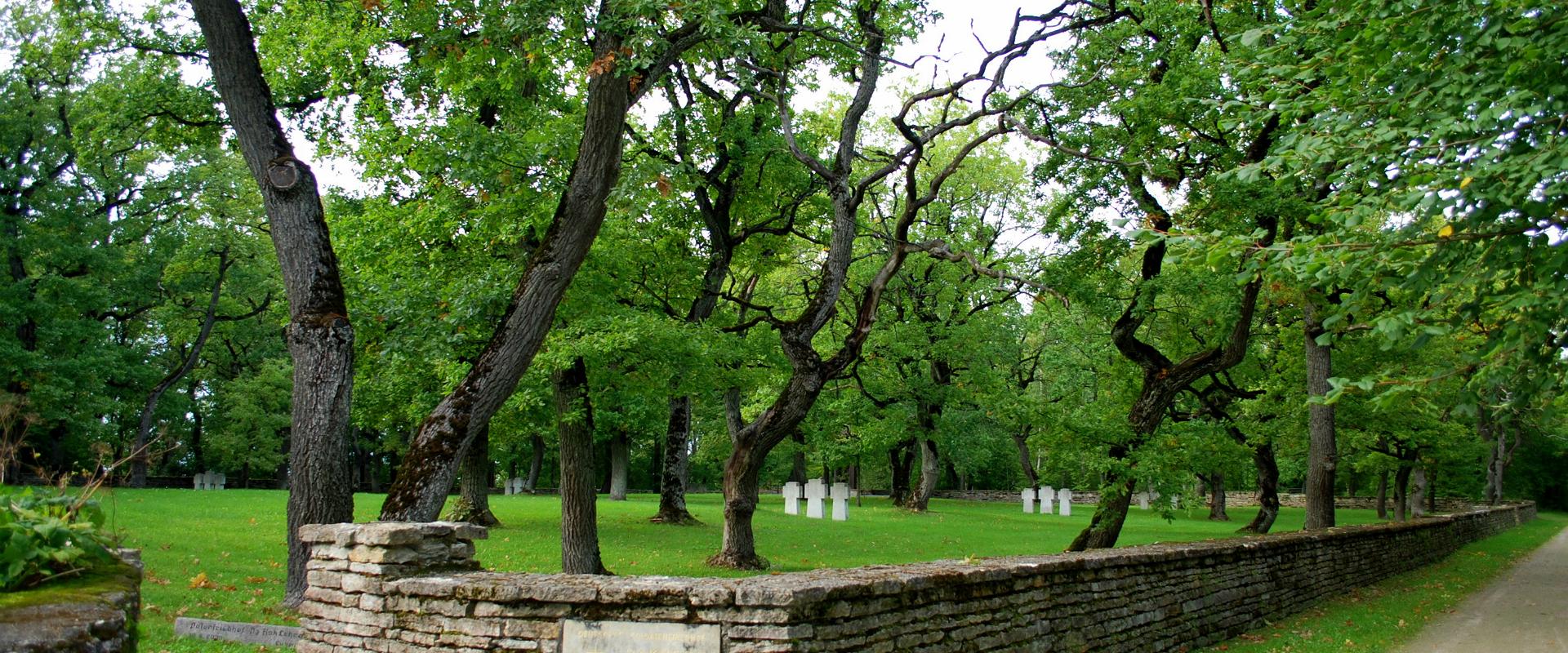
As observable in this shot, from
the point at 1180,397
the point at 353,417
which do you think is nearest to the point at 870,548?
the point at 1180,397

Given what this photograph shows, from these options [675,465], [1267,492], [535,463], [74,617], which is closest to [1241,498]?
[1267,492]

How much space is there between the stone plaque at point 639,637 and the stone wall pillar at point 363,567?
111 cm

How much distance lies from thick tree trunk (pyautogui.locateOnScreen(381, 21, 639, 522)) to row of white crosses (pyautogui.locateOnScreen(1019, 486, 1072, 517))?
2981 cm

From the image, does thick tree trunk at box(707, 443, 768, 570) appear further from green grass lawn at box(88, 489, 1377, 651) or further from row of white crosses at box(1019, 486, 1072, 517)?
row of white crosses at box(1019, 486, 1072, 517)

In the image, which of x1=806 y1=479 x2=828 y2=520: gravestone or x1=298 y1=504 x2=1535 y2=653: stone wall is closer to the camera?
x1=298 y1=504 x2=1535 y2=653: stone wall

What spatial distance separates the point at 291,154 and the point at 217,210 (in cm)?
2483

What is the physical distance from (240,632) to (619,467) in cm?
3036

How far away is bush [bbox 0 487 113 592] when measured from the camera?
3.14m

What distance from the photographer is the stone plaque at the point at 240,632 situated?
762cm

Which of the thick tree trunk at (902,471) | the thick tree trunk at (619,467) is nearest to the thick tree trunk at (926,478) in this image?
the thick tree trunk at (902,471)

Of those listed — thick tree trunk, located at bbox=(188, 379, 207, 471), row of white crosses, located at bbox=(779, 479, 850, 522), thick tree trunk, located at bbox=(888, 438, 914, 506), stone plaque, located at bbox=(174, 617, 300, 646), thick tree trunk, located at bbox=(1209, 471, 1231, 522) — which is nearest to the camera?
stone plaque, located at bbox=(174, 617, 300, 646)

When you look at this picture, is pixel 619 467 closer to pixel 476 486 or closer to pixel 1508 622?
pixel 476 486

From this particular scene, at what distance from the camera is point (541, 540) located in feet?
59.3

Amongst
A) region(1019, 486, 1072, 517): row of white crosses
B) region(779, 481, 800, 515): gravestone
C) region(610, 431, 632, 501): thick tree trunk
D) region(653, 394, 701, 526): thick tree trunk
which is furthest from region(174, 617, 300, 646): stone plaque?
region(1019, 486, 1072, 517): row of white crosses
